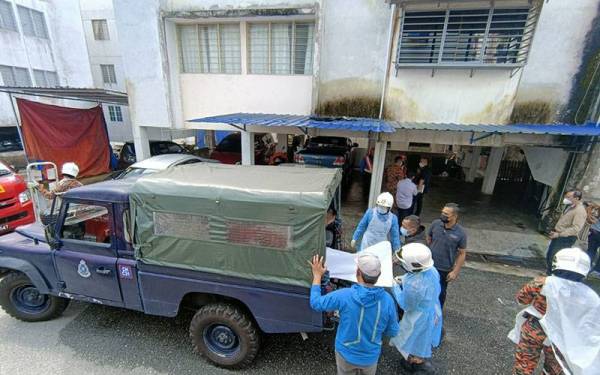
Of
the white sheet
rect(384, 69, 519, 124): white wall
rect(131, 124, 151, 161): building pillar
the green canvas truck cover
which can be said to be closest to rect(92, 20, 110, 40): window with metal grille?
rect(131, 124, 151, 161): building pillar

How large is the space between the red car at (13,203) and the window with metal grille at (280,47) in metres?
6.21

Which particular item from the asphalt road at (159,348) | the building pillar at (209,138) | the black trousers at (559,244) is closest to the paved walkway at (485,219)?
the black trousers at (559,244)

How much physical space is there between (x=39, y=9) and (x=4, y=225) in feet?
62.4

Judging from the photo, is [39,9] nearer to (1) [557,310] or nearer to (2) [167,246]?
(2) [167,246]

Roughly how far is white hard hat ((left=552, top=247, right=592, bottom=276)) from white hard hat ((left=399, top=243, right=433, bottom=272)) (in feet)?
3.32

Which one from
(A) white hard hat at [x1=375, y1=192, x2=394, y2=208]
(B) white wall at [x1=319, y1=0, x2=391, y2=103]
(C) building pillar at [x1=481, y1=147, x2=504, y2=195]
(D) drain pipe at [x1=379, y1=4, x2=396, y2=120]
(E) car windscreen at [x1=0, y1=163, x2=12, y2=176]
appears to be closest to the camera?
(A) white hard hat at [x1=375, y1=192, x2=394, y2=208]

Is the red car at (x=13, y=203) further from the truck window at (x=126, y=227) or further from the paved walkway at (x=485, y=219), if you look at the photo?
the paved walkway at (x=485, y=219)

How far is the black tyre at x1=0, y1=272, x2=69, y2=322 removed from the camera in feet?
11.4

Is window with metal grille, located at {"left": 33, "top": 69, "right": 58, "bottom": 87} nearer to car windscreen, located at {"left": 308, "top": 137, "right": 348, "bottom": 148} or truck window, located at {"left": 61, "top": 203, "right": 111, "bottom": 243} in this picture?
car windscreen, located at {"left": 308, "top": 137, "right": 348, "bottom": 148}

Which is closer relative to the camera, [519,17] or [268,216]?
[268,216]

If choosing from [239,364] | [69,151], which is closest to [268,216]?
[239,364]

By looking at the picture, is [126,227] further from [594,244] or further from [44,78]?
[44,78]

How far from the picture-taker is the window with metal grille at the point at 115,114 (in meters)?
19.7

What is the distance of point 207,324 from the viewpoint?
3012 millimetres
